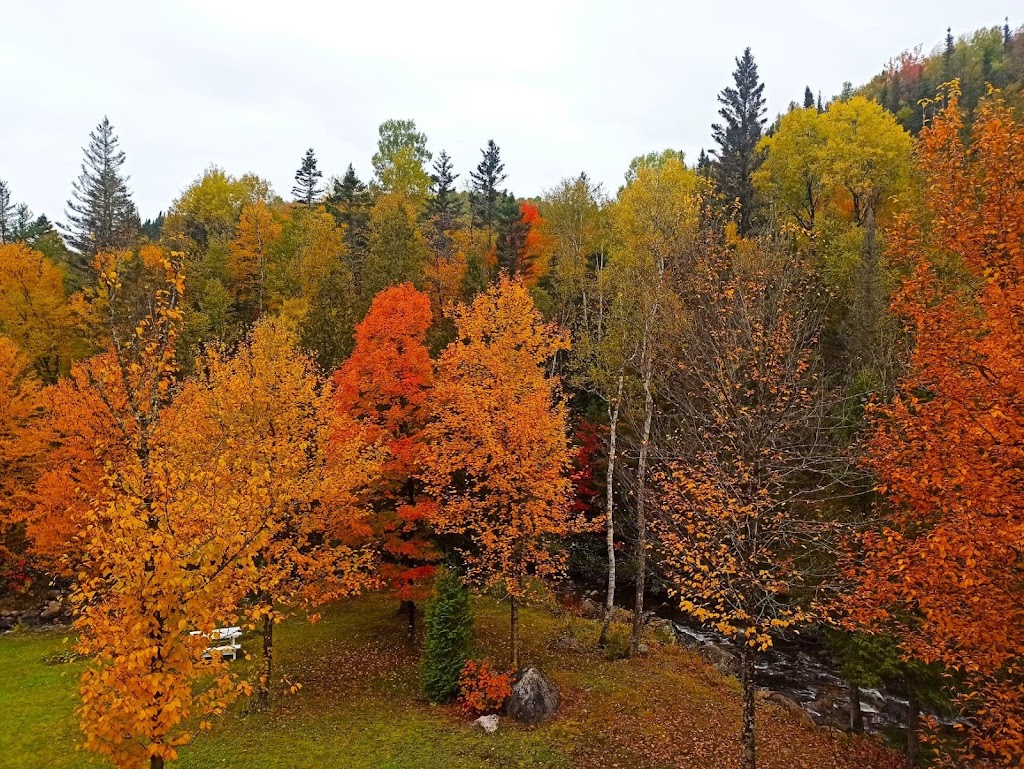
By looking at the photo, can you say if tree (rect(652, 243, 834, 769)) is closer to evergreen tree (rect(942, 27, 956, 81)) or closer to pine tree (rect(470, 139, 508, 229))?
pine tree (rect(470, 139, 508, 229))

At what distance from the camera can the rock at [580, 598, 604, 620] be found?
2588cm

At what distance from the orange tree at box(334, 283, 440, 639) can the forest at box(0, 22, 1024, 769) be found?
13 cm

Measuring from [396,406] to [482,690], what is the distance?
376 inches

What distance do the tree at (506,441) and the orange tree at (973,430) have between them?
8430 mm

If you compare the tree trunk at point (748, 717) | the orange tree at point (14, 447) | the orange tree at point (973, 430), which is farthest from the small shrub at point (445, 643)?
the orange tree at point (14, 447)

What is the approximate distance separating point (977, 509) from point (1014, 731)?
3227mm

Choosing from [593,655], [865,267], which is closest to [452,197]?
[865,267]

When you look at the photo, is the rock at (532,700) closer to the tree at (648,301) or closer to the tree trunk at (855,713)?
the tree at (648,301)

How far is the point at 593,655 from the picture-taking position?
2003cm

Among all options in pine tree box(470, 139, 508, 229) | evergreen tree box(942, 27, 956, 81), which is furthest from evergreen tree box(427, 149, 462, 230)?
evergreen tree box(942, 27, 956, 81)

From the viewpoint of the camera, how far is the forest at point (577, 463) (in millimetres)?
8453

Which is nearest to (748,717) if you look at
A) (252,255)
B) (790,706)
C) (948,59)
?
(790,706)

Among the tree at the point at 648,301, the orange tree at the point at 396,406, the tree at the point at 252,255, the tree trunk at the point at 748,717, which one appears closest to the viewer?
the tree trunk at the point at 748,717

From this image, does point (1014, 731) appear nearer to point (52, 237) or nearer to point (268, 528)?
point (268, 528)
